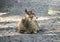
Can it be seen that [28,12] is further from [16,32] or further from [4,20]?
[4,20]

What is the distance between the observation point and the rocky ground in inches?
350

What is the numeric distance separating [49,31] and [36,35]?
0.82 metres

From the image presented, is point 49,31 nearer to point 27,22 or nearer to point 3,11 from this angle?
point 27,22

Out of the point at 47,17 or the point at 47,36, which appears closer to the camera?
the point at 47,36

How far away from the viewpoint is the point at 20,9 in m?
15.8

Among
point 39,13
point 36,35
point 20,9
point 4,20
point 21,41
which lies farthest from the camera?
point 20,9

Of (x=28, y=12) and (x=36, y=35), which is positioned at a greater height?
(x=28, y=12)

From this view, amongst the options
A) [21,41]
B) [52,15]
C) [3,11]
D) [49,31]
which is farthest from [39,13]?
[21,41]

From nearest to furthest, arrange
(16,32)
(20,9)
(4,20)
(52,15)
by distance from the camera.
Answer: (16,32) < (4,20) < (52,15) < (20,9)

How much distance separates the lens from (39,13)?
14344 mm

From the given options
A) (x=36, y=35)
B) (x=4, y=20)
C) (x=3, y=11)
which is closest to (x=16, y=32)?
(x=36, y=35)

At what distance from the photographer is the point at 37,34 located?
9406mm

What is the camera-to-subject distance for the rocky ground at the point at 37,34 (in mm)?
8883

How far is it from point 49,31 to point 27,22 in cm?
94
